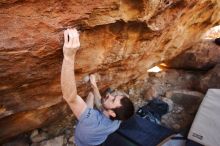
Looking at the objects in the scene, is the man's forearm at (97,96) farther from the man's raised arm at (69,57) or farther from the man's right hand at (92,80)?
the man's raised arm at (69,57)

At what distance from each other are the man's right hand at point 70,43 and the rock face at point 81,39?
Result: 50 mm

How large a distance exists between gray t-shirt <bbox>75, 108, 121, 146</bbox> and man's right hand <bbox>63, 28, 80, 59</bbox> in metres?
0.63

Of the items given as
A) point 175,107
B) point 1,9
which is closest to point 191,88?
point 175,107

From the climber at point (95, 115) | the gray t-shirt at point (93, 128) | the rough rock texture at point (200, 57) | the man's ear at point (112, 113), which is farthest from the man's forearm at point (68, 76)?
the rough rock texture at point (200, 57)

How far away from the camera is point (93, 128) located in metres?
2.73

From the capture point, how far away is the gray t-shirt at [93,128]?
2.70m

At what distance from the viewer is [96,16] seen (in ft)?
8.11

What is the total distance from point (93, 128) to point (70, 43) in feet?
2.85

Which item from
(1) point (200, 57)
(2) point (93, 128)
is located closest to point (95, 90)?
(2) point (93, 128)

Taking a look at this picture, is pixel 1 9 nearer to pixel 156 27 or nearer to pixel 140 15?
pixel 140 15

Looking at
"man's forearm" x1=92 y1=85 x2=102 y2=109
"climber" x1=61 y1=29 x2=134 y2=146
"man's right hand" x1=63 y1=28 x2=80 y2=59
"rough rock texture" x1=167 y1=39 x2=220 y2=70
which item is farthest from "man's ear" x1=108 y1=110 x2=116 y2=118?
"rough rock texture" x1=167 y1=39 x2=220 y2=70

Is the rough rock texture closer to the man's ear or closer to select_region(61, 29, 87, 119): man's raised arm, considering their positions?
the man's ear

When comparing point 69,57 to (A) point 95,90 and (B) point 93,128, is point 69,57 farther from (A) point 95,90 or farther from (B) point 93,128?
(A) point 95,90

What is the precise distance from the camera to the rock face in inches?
86.2
